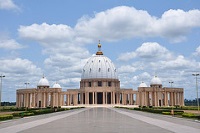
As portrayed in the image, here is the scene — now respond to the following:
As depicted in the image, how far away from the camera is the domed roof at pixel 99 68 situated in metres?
108

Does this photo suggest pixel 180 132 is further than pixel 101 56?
No

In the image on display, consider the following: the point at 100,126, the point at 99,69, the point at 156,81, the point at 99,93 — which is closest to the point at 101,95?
the point at 99,93

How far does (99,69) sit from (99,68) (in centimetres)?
40

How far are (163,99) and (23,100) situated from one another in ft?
173

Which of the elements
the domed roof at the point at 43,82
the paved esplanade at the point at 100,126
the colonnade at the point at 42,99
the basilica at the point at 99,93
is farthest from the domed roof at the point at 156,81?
the paved esplanade at the point at 100,126

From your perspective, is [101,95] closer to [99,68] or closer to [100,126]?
[99,68]

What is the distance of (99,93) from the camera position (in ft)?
346

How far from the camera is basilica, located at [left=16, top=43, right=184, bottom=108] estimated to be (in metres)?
99.8

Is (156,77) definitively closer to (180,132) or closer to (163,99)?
(163,99)

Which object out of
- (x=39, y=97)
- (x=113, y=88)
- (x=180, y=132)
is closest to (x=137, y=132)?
(x=180, y=132)

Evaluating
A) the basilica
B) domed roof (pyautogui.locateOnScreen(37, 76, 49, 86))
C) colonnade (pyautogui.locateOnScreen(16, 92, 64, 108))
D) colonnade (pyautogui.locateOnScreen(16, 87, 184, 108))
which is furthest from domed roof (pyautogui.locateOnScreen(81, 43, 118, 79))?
colonnade (pyautogui.locateOnScreen(16, 92, 64, 108))

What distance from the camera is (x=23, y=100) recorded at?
108m

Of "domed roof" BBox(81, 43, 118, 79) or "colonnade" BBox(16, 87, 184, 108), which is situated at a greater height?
"domed roof" BBox(81, 43, 118, 79)

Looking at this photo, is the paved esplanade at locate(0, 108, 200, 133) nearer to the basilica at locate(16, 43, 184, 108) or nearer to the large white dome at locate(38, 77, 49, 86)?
the basilica at locate(16, 43, 184, 108)
